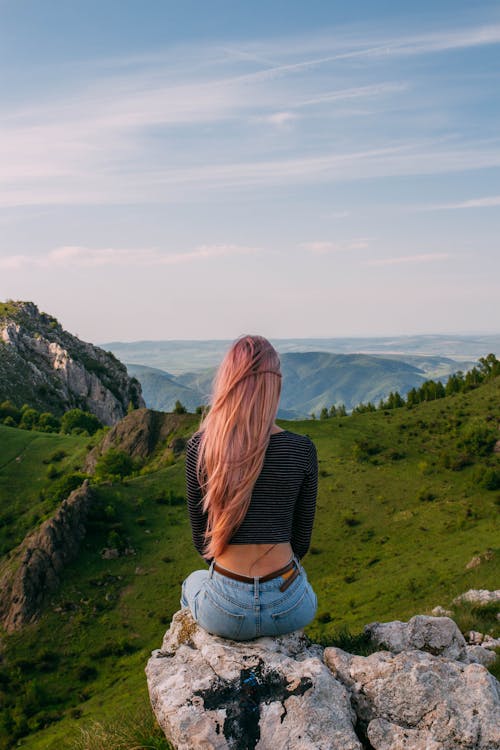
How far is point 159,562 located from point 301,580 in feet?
209

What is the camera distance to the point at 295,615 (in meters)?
8.58

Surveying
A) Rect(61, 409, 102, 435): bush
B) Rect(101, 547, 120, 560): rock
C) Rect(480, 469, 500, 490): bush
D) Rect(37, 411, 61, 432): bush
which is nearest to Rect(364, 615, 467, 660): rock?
Rect(101, 547, 120, 560): rock

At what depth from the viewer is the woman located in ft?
25.7

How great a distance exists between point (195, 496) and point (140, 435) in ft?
339

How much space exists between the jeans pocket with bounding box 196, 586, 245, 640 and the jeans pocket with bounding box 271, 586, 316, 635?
0.56 metres

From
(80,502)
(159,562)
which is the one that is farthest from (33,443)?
(159,562)

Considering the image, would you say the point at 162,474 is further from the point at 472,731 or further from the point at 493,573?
the point at 472,731

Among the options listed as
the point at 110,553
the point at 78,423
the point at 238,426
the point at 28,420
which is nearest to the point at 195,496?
the point at 238,426

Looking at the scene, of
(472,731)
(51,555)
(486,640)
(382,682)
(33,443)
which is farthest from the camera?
(33,443)

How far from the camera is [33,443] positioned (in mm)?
111625

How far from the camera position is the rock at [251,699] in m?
7.51

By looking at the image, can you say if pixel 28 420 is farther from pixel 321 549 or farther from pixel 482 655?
pixel 482 655

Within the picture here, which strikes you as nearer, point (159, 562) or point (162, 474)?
point (159, 562)

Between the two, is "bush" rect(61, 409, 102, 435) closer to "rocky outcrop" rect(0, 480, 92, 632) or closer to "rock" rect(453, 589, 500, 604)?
"rocky outcrop" rect(0, 480, 92, 632)
